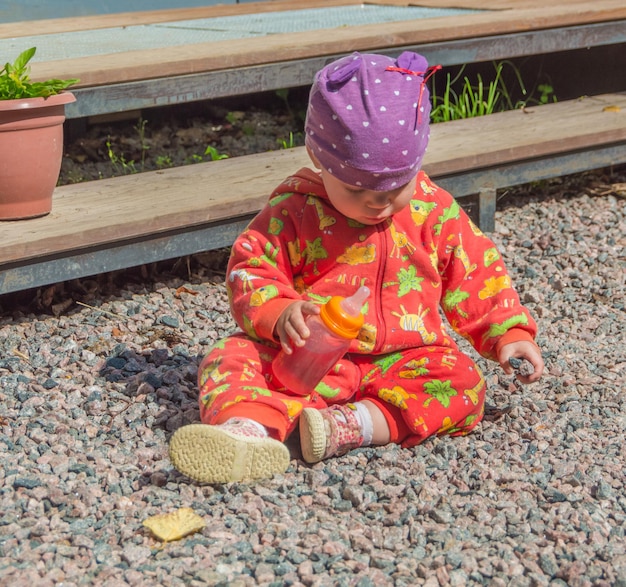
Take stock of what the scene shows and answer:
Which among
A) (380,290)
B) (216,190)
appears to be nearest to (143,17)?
(216,190)

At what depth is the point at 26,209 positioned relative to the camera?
320 cm

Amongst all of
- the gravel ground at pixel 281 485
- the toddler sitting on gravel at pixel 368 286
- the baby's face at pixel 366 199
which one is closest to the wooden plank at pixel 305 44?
the gravel ground at pixel 281 485

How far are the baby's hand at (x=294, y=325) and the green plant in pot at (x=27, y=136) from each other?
4.05 feet

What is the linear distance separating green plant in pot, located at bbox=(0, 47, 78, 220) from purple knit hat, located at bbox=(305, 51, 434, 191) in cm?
119

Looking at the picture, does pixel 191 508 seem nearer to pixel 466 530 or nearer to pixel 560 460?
pixel 466 530

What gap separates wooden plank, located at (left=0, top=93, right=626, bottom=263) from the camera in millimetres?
3105

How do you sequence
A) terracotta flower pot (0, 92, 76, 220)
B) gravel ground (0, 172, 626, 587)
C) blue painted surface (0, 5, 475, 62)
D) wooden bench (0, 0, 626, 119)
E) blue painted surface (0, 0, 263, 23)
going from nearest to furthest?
gravel ground (0, 172, 626, 587) → terracotta flower pot (0, 92, 76, 220) → wooden bench (0, 0, 626, 119) → blue painted surface (0, 5, 475, 62) → blue painted surface (0, 0, 263, 23)

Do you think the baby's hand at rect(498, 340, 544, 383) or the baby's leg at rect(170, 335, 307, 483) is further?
the baby's hand at rect(498, 340, 544, 383)

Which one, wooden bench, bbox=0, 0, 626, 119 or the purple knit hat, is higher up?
the purple knit hat

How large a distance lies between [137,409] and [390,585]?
0.98 meters

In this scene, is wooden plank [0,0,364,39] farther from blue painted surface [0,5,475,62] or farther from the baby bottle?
the baby bottle

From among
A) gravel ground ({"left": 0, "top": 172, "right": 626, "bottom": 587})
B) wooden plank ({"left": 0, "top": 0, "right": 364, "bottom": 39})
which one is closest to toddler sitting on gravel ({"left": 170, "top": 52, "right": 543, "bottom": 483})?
gravel ground ({"left": 0, "top": 172, "right": 626, "bottom": 587})

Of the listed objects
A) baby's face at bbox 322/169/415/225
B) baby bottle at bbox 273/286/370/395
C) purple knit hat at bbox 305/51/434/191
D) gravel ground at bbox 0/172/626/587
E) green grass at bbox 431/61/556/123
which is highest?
purple knit hat at bbox 305/51/434/191

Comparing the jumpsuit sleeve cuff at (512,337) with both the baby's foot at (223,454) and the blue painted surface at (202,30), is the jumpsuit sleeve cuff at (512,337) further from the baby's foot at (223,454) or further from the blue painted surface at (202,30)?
the blue painted surface at (202,30)
